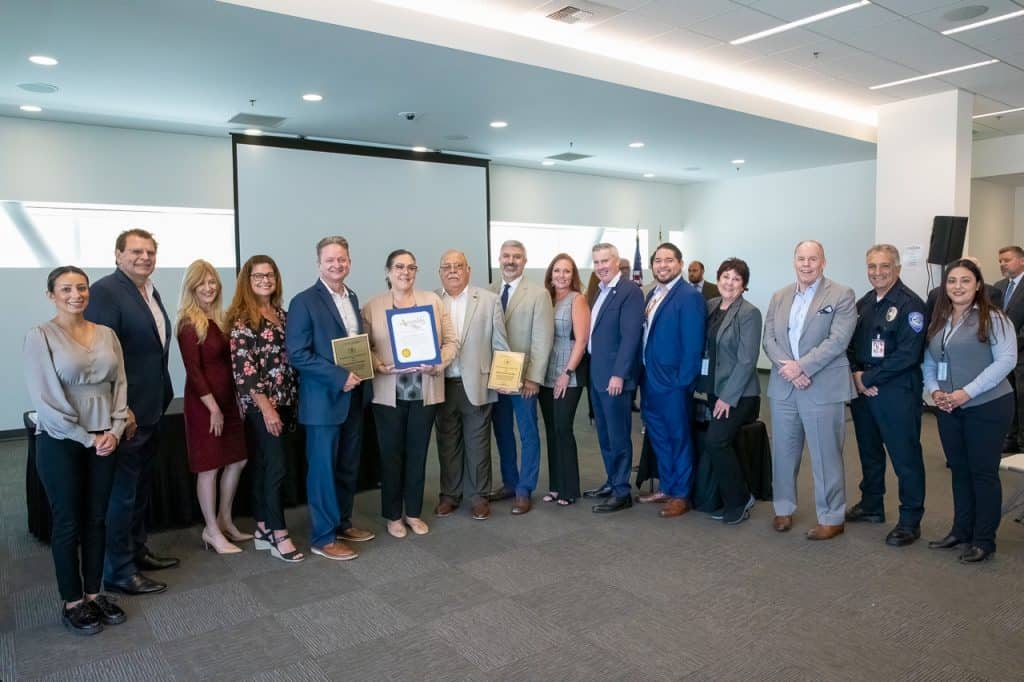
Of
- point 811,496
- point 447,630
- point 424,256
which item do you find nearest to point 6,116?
point 424,256

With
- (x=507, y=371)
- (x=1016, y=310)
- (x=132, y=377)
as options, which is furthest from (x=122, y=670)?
(x=1016, y=310)

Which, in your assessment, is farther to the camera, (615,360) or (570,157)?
(570,157)

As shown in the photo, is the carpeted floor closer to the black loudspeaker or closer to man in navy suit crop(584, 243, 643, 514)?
man in navy suit crop(584, 243, 643, 514)

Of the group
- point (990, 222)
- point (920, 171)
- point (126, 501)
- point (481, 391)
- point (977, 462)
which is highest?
point (920, 171)

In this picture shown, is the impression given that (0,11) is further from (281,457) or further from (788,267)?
(788,267)

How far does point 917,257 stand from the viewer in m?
7.35

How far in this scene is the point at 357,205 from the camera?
7.88 meters

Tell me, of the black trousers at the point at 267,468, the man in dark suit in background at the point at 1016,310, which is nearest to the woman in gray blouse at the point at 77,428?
the black trousers at the point at 267,468

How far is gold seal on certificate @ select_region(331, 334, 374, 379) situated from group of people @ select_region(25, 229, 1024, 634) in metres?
0.06

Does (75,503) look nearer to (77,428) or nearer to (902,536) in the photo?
(77,428)

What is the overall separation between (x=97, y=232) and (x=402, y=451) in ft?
16.6

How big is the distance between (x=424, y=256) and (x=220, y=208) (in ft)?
7.43

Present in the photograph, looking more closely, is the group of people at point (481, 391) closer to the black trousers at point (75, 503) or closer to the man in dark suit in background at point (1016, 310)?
the black trousers at point (75, 503)

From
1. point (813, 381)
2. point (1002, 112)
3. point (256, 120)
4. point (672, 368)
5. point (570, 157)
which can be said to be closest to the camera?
point (813, 381)
